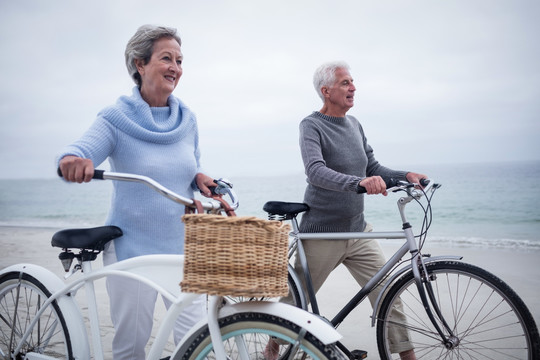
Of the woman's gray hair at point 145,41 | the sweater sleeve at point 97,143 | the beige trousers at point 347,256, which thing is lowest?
the beige trousers at point 347,256

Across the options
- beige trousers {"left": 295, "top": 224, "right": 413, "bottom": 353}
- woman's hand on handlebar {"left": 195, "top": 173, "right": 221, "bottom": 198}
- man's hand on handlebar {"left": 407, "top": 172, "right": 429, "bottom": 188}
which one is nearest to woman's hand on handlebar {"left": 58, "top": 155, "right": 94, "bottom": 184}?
woman's hand on handlebar {"left": 195, "top": 173, "right": 221, "bottom": 198}

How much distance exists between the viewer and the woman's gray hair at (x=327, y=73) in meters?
2.83

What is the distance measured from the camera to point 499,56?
53.4m

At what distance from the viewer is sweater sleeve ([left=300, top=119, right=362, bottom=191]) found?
2.40m

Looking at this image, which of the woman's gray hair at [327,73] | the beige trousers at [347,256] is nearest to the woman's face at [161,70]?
the woman's gray hair at [327,73]

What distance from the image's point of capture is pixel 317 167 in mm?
2561

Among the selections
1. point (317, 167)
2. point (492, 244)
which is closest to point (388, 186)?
point (317, 167)

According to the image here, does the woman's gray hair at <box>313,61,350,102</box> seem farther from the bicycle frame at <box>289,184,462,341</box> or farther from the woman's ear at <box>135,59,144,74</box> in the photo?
the woman's ear at <box>135,59,144,74</box>

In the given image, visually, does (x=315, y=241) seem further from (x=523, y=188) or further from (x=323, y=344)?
(x=523, y=188)

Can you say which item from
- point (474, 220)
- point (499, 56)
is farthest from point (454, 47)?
point (474, 220)

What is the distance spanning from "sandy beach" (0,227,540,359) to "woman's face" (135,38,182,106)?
2239 mm

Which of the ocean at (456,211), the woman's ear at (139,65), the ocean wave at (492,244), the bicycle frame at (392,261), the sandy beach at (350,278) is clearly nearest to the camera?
the woman's ear at (139,65)

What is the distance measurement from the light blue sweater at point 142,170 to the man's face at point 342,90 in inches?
43.4

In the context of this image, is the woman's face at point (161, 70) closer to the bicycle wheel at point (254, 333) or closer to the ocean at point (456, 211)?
the bicycle wheel at point (254, 333)
